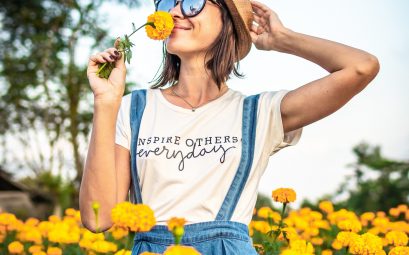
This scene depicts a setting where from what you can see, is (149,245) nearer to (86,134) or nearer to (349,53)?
(349,53)

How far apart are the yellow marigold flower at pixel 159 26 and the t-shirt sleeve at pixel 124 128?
350mm

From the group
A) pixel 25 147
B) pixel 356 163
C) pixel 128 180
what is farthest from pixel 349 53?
pixel 25 147

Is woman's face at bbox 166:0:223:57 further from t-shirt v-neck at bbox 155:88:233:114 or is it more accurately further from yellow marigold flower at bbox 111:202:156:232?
yellow marigold flower at bbox 111:202:156:232

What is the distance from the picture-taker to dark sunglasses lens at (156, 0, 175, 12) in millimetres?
2117

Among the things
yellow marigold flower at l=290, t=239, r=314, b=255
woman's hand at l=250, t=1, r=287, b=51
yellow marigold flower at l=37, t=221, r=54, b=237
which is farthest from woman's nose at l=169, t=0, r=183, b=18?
yellow marigold flower at l=37, t=221, r=54, b=237

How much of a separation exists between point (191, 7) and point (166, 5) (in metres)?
0.11

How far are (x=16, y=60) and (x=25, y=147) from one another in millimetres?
A: 2312

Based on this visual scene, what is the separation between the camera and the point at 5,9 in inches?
537

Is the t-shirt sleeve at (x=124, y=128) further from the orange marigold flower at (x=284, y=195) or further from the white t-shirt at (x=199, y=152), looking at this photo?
the orange marigold flower at (x=284, y=195)

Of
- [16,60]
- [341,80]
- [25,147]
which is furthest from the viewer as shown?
[25,147]

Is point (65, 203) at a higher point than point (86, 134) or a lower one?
lower

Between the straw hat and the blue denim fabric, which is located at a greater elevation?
the straw hat

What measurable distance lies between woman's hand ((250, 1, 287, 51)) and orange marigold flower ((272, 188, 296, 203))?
0.48 m

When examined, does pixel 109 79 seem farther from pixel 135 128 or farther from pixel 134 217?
pixel 134 217
